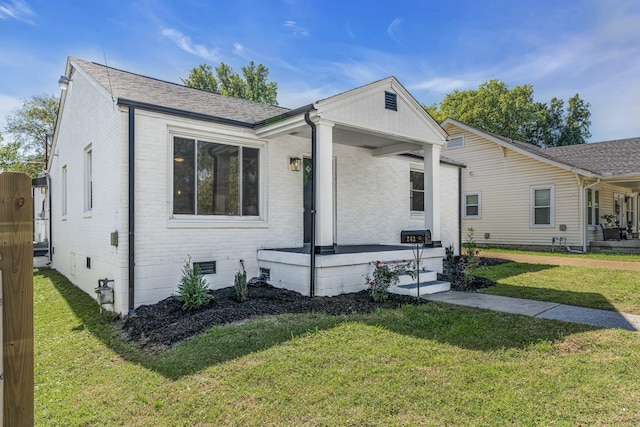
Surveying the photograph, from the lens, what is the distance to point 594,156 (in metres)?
17.4

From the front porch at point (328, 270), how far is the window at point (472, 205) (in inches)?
452

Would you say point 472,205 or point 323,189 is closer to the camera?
point 323,189

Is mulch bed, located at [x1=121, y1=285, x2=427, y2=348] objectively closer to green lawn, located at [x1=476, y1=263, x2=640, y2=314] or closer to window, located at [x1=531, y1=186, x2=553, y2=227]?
green lawn, located at [x1=476, y1=263, x2=640, y2=314]

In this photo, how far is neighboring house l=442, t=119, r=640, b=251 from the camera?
14867mm

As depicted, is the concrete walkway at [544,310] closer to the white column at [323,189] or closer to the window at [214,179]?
the white column at [323,189]

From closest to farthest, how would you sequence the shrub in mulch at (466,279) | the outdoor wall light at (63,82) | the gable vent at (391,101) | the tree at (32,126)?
1. the shrub in mulch at (466,279)
2. the gable vent at (391,101)
3. the outdoor wall light at (63,82)
4. the tree at (32,126)

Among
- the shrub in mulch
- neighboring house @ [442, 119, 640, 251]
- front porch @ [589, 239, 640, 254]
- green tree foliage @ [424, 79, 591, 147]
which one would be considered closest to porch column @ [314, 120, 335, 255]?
the shrub in mulch

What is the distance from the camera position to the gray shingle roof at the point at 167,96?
6461mm

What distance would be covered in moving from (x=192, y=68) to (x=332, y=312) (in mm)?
32041

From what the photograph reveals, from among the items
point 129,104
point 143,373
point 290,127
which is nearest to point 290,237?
point 290,127

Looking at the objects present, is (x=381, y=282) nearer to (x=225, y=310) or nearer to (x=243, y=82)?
(x=225, y=310)

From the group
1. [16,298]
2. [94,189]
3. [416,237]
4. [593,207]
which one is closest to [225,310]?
[416,237]

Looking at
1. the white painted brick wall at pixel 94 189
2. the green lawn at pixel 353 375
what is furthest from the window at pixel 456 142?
the white painted brick wall at pixel 94 189

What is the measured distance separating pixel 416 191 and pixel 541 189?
7845mm
